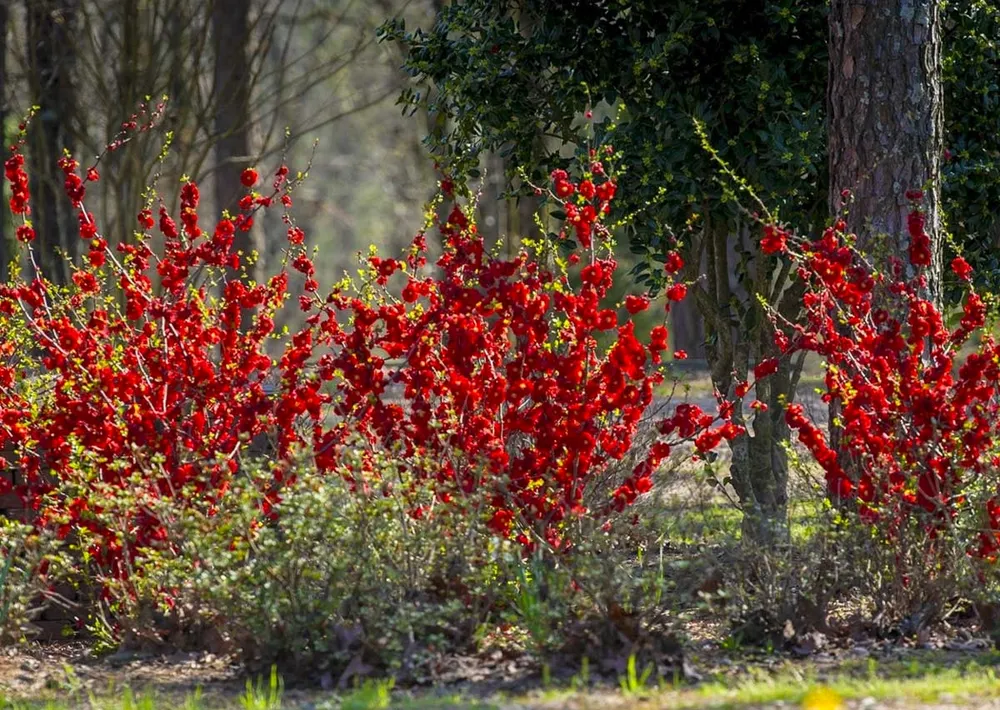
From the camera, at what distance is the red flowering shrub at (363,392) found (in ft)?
16.9

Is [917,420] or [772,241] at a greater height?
[772,241]

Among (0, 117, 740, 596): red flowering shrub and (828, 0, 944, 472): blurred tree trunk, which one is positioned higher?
(828, 0, 944, 472): blurred tree trunk

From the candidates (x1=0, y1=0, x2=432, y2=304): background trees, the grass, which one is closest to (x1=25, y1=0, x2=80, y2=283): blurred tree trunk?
(x1=0, y1=0, x2=432, y2=304): background trees

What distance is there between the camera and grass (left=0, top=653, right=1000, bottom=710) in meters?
4.01

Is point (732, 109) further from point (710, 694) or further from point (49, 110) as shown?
point (49, 110)

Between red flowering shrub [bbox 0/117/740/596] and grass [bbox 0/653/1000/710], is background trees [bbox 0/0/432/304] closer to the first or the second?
red flowering shrub [bbox 0/117/740/596]

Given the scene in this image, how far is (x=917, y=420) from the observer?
4988 mm

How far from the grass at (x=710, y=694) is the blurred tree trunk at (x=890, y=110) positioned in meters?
1.48

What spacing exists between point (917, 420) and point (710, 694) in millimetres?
1421

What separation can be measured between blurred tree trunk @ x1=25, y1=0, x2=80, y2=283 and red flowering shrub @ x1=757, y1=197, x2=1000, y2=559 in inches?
352

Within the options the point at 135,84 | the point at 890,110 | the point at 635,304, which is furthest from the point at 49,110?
the point at 635,304

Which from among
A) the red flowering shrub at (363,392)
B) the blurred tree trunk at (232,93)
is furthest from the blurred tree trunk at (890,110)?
the blurred tree trunk at (232,93)

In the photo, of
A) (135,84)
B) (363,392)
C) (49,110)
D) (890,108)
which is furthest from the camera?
(49,110)

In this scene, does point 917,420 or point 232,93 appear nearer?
point 917,420
